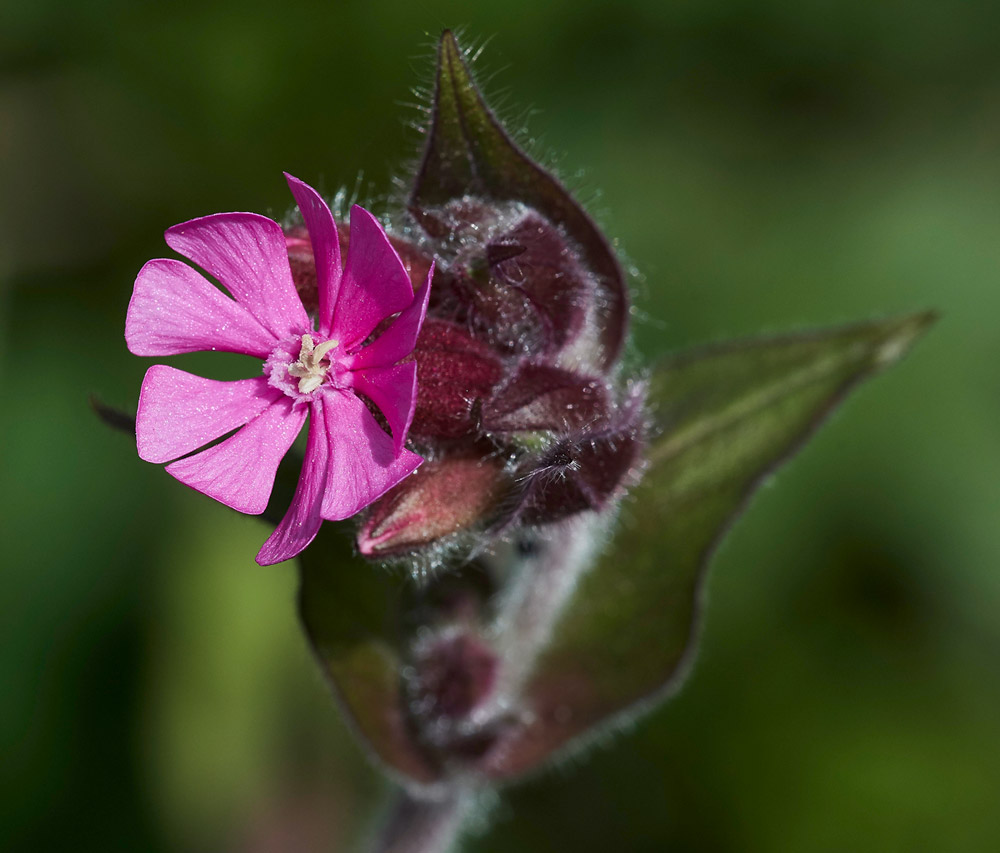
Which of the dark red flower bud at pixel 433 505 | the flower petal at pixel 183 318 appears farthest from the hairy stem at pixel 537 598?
the flower petal at pixel 183 318

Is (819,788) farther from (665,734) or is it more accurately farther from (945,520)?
(945,520)

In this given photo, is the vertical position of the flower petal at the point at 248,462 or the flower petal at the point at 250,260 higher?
the flower petal at the point at 250,260

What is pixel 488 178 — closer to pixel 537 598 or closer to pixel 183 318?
pixel 183 318

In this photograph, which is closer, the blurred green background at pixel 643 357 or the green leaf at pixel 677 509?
the green leaf at pixel 677 509

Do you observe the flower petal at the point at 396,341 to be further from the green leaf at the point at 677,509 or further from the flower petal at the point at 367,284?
the green leaf at the point at 677,509

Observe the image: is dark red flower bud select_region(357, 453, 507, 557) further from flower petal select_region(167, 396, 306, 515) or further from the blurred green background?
the blurred green background

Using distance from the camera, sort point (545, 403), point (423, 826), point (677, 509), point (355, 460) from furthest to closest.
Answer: point (423, 826)
point (677, 509)
point (545, 403)
point (355, 460)

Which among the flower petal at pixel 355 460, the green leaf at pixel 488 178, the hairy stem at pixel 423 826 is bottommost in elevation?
the hairy stem at pixel 423 826

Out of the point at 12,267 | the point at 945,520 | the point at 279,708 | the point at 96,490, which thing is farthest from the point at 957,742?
the point at 12,267

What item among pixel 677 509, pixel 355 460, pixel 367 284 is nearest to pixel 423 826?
pixel 677 509
